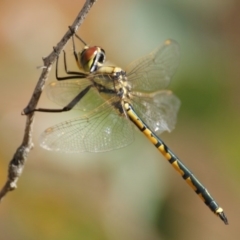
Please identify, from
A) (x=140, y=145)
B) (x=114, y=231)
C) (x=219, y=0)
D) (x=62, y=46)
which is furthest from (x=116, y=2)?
(x=62, y=46)

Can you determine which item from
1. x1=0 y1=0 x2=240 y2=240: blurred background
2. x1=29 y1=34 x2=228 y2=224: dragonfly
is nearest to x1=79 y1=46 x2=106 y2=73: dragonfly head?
x1=29 y1=34 x2=228 y2=224: dragonfly

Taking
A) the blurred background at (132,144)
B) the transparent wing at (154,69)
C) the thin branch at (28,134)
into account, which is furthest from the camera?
the blurred background at (132,144)

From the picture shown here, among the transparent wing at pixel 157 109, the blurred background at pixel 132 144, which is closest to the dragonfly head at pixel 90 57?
the transparent wing at pixel 157 109

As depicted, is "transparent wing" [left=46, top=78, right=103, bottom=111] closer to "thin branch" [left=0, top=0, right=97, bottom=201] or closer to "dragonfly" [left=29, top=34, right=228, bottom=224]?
"dragonfly" [left=29, top=34, right=228, bottom=224]

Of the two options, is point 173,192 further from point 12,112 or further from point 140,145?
point 12,112

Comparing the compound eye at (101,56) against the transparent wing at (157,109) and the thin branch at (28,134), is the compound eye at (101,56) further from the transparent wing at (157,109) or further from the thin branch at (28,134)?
the thin branch at (28,134)

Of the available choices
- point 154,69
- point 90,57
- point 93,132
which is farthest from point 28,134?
point 154,69

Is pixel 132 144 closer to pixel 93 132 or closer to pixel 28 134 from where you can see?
pixel 93 132
